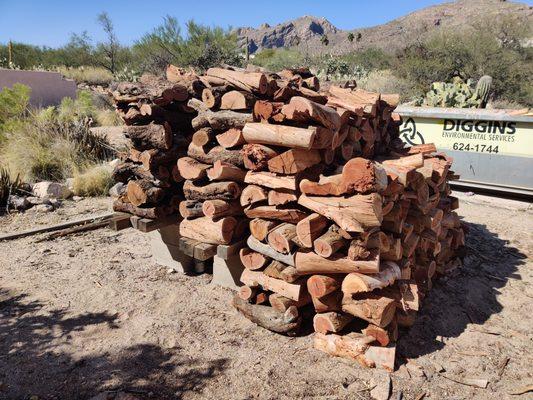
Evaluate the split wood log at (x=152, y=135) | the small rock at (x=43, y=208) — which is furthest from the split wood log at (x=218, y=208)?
the small rock at (x=43, y=208)

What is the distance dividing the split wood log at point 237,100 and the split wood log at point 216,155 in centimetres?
37

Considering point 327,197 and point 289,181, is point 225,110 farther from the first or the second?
point 327,197

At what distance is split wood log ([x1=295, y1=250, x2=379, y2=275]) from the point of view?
2859 mm

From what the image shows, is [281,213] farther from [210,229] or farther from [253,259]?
[210,229]

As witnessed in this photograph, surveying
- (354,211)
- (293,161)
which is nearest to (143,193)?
(293,161)

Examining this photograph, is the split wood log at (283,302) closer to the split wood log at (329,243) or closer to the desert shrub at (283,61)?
the split wood log at (329,243)

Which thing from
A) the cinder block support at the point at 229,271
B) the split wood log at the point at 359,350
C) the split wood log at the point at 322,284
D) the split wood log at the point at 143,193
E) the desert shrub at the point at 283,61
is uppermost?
the desert shrub at the point at 283,61

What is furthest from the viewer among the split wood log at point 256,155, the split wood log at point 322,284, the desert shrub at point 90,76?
the desert shrub at point 90,76

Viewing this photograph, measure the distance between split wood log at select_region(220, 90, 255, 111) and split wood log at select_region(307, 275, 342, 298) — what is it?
1.53 meters

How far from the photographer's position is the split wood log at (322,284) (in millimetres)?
3008

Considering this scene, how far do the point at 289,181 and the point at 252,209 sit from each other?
0.45 m

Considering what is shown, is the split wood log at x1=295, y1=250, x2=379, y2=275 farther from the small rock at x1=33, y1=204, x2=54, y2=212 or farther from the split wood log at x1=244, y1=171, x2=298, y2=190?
the small rock at x1=33, y1=204, x2=54, y2=212

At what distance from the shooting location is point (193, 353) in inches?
124

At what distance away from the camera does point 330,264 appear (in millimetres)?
2947
